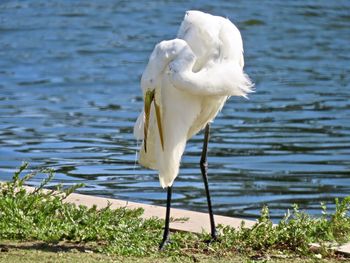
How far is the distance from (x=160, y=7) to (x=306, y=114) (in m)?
11.9

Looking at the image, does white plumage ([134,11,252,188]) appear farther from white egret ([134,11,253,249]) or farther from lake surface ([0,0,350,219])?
lake surface ([0,0,350,219])

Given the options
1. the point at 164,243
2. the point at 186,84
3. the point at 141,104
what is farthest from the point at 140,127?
the point at 141,104

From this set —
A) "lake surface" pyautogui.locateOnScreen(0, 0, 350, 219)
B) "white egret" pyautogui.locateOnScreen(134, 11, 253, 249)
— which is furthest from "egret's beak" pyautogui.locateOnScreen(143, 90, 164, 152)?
"lake surface" pyautogui.locateOnScreen(0, 0, 350, 219)

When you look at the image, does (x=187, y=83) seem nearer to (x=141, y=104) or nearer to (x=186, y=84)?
(x=186, y=84)

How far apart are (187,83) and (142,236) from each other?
1082 millimetres

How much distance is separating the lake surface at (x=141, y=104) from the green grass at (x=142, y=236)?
1.92m

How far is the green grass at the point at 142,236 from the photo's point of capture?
21.5ft

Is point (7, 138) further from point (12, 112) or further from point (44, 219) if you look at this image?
point (44, 219)

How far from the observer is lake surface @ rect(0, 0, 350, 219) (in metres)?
9.99

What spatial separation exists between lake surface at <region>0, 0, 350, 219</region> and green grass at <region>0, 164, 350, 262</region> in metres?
1.92

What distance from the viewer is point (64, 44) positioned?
2083 centimetres

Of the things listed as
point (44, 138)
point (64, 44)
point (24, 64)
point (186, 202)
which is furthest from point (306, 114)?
point (64, 44)

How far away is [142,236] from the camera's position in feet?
22.6

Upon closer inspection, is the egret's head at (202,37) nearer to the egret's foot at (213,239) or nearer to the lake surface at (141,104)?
the egret's foot at (213,239)
